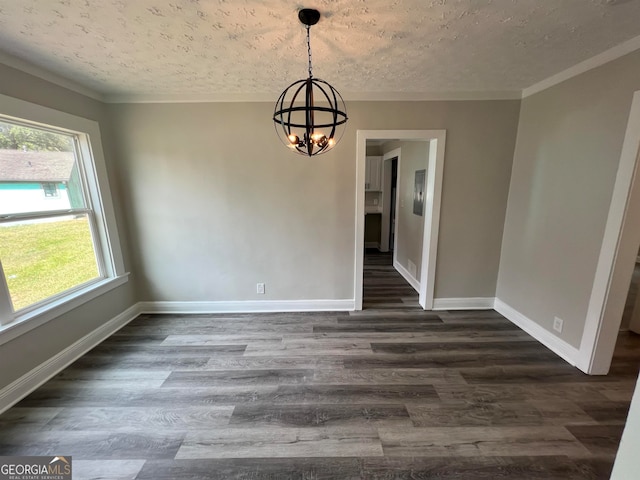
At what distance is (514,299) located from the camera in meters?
2.86

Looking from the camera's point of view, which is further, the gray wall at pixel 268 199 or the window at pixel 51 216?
the gray wall at pixel 268 199

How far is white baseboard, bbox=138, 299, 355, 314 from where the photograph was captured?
3152 mm

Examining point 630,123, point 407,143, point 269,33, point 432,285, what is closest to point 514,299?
point 432,285

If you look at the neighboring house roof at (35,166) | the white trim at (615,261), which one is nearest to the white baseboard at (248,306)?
the neighboring house roof at (35,166)

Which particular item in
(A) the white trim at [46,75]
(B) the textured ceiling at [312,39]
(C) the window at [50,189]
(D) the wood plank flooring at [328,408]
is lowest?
(D) the wood plank flooring at [328,408]

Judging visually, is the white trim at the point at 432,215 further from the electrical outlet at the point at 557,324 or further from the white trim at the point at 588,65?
the electrical outlet at the point at 557,324

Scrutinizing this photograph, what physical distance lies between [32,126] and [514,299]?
196 inches

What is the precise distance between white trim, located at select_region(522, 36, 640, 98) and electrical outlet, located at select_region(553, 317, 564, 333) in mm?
2153

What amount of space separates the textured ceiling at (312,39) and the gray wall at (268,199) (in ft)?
1.27

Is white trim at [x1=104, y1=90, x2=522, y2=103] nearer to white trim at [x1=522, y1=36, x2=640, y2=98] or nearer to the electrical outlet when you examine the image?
white trim at [x1=522, y1=36, x2=640, y2=98]

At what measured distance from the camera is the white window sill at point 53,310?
181 cm

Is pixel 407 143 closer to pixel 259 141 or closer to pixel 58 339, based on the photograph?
pixel 259 141

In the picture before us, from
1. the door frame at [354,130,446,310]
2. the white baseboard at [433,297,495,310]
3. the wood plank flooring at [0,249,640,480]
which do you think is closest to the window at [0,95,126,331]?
the wood plank flooring at [0,249,640,480]

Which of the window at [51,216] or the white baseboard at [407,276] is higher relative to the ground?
the window at [51,216]
